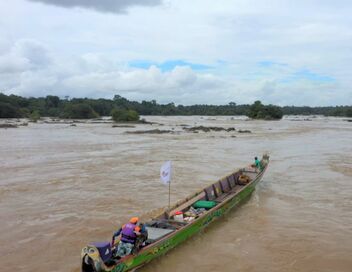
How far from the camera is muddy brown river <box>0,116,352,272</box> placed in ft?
34.3

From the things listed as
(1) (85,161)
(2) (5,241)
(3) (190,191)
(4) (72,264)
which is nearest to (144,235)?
(4) (72,264)

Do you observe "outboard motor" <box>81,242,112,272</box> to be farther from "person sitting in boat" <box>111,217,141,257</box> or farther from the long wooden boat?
"person sitting in boat" <box>111,217,141,257</box>

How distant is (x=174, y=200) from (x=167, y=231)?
19.4 ft

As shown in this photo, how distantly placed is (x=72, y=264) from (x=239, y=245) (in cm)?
475

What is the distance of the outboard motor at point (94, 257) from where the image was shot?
7.93 meters

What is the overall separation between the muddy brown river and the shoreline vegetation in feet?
203

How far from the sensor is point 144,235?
9.30 meters

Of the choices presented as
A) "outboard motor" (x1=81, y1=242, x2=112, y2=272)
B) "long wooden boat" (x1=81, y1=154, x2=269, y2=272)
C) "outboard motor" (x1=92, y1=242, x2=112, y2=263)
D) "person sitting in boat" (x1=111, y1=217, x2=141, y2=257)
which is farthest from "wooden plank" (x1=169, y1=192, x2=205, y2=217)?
"outboard motor" (x1=81, y1=242, x2=112, y2=272)

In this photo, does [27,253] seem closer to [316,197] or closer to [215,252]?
[215,252]

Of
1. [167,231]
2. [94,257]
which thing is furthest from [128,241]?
[167,231]

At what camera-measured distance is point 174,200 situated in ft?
53.8

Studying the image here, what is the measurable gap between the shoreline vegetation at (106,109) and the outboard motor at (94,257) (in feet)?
256

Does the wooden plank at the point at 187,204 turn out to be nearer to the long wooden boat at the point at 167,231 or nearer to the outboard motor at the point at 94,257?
the long wooden boat at the point at 167,231

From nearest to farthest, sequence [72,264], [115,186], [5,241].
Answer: [72,264]
[5,241]
[115,186]
